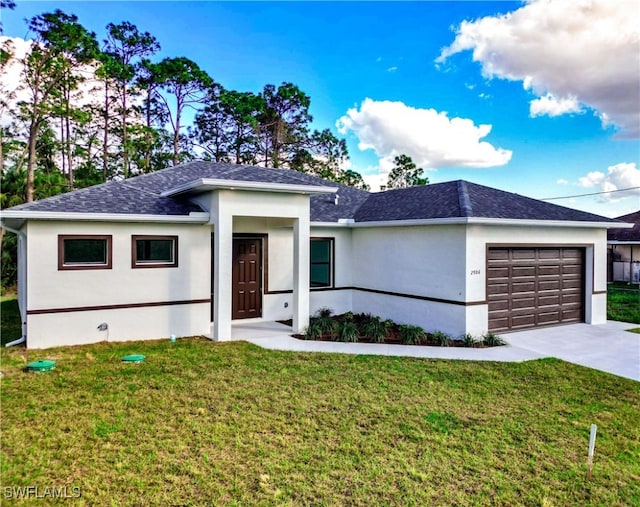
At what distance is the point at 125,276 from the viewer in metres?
9.47

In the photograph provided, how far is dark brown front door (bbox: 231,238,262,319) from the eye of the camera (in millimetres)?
11719

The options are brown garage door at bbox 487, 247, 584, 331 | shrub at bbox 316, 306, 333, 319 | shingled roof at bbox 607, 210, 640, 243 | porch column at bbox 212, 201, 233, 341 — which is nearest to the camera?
porch column at bbox 212, 201, 233, 341

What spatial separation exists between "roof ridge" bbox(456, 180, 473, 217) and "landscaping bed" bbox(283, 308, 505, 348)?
9.78ft

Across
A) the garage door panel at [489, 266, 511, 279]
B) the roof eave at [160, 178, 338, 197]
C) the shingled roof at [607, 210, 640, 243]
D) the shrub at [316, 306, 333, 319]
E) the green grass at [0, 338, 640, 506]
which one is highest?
the roof eave at [160, 178, 338, 197]

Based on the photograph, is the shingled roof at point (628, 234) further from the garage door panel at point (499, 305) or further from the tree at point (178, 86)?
the tree at point (178, 86)

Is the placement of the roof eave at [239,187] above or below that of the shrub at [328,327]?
above

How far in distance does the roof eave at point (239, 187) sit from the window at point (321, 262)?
298 cm

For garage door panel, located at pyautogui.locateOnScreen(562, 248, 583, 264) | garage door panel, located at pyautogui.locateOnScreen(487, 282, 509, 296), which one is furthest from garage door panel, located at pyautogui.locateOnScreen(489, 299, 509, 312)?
garage door panel, located at pyautogui.locateOnScreen(562, 248, 583, 264)

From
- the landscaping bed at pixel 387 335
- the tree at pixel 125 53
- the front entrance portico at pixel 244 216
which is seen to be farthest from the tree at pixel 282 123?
the landscaping bed at pixel 387 335

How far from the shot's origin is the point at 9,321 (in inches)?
465

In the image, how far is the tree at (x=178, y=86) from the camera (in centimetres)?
2462

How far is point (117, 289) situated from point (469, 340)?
27.4ft

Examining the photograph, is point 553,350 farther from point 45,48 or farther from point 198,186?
point 45,48

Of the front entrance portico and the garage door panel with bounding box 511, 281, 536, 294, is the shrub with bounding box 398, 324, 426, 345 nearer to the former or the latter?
the front entrance portico
